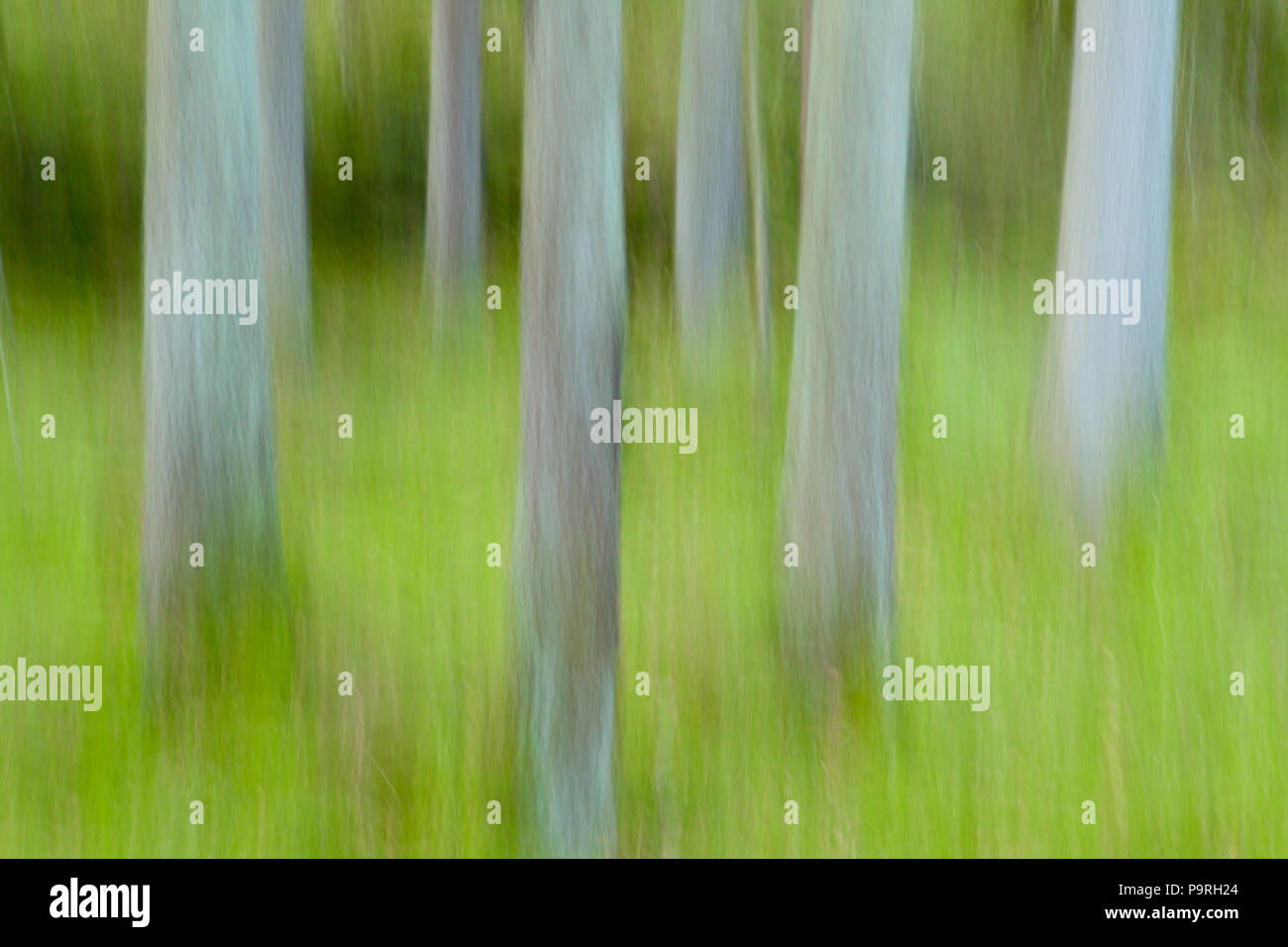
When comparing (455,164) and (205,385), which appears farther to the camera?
(455,164)

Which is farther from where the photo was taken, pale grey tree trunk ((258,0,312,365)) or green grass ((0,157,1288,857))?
pale grey tree trunk ((258,0,312,365))

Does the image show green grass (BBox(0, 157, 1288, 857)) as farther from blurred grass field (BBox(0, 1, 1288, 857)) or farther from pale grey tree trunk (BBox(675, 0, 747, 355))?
pale grey tree trunk (BBox(675, 0, 747, 355))

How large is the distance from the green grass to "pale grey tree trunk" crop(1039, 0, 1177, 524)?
10cm

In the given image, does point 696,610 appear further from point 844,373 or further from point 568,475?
point 844,373

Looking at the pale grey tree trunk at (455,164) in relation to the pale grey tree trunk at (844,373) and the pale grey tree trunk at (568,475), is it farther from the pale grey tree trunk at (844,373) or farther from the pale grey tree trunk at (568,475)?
the pale grey tree trunk at (844,373)

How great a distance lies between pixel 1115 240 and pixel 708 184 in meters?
1.51

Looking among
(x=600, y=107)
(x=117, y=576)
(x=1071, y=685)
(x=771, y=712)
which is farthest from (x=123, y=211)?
(x=1071, y=685)

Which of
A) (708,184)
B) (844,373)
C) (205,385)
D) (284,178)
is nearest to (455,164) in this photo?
(284,178)

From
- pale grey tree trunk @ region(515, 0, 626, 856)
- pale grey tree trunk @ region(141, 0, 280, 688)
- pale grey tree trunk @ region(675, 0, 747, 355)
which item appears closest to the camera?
pale grey tree trunk @ region(515, 0, 626, 856)

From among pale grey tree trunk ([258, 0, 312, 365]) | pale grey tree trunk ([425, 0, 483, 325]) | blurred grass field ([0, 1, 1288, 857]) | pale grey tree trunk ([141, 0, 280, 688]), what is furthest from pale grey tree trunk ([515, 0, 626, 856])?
pale grey tree trunk ([141, 0, 280, 688])

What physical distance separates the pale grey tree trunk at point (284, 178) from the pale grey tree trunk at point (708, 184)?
1.38m

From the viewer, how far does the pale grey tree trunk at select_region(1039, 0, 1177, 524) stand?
509cm

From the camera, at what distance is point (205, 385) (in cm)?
502

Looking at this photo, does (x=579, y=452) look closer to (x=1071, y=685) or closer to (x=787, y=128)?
(x=787, y=128)
